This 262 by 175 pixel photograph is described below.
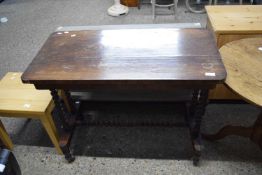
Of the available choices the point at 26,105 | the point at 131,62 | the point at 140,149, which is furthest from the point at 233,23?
the point at 26,105

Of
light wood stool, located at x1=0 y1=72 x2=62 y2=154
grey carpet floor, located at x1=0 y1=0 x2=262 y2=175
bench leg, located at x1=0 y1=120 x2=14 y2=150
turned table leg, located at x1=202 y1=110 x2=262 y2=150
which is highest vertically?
light wood stool, located at x1=0 y1=72 x2=62 y2=154

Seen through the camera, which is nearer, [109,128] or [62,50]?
[62,50]

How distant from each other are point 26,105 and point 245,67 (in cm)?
130

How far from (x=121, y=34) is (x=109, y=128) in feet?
2.48

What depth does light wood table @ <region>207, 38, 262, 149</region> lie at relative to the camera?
111 centimetres

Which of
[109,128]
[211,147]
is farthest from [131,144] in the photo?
[211,147]

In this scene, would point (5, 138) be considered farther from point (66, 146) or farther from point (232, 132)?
point (232, 132)

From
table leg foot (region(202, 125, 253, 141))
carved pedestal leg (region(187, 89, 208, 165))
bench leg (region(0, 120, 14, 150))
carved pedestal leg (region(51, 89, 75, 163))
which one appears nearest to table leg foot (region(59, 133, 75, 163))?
carved pedestal leg (region(51, 89, 75, 163))

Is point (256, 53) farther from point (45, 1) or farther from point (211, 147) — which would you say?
point (45, 1)

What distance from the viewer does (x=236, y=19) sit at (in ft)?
5.42

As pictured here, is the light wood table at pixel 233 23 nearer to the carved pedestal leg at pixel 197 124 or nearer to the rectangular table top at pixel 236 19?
the rectangular table top at pixel 236 19

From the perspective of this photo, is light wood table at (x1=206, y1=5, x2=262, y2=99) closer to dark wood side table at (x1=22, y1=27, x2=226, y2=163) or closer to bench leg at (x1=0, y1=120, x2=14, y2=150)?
dark wood side table at (x1=22, y1=27, x2=226, y2=163)

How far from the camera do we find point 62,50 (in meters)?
1.39

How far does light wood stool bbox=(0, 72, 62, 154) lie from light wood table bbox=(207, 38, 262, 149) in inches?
42.2
